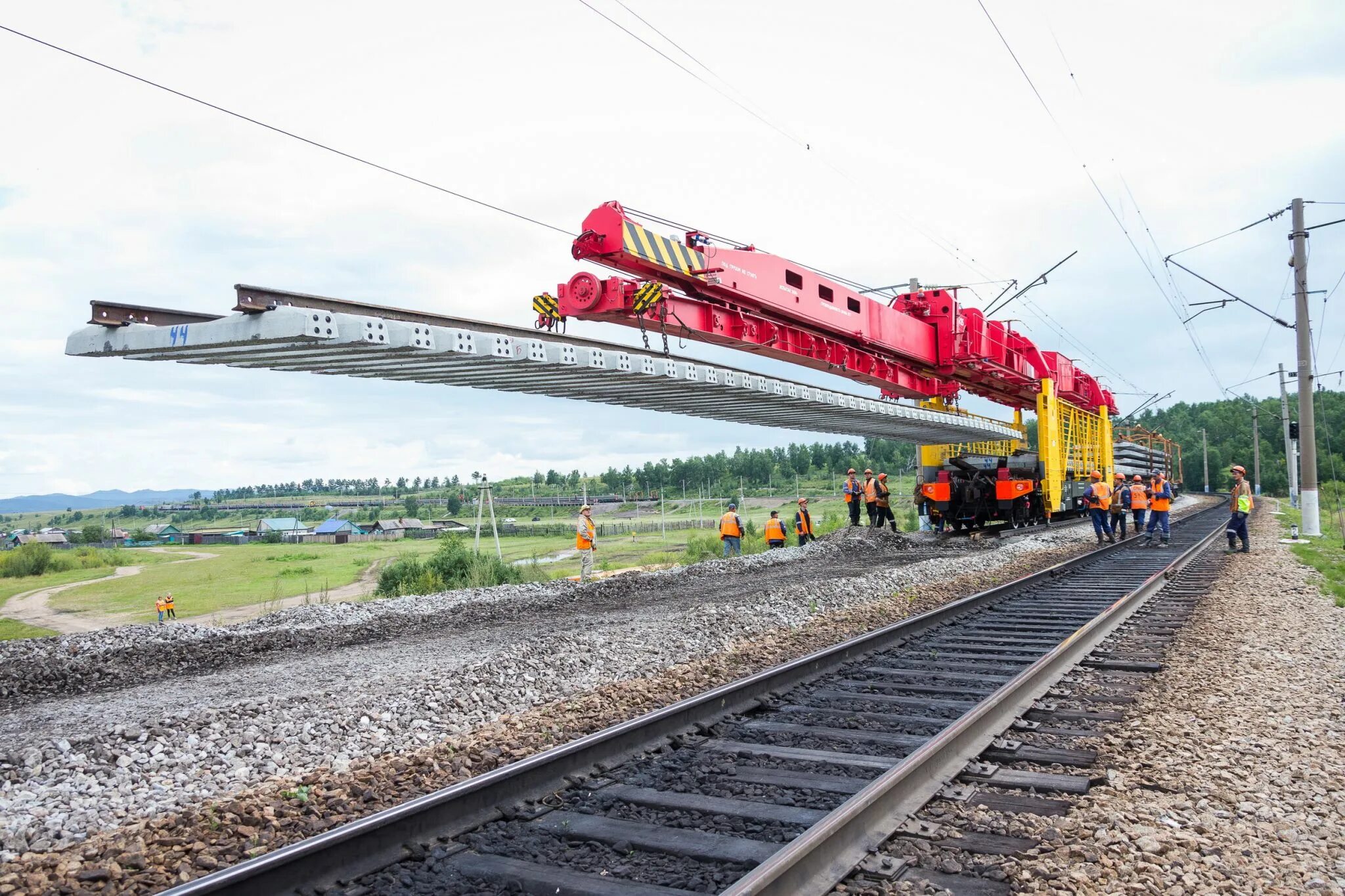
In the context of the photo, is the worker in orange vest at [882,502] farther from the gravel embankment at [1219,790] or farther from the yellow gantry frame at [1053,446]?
the gravel embankment at [1219,790]

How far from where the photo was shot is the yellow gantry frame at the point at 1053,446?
19750 mm

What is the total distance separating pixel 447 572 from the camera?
17125 mm

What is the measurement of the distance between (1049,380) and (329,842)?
64.0 ft

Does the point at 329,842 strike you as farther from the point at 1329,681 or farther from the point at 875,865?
the point at 1329,681

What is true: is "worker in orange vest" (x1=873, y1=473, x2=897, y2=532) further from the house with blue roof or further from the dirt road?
the house with blue roof

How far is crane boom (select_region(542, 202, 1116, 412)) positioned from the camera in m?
10.6

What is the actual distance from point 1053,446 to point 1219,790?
56.1 ft

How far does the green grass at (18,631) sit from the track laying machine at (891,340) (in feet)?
Answer: 21.8

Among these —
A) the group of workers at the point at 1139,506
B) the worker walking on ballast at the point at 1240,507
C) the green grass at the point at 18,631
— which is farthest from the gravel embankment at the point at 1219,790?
the group of workers at the point at 1139,506

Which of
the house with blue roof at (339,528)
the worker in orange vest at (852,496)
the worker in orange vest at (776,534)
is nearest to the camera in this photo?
the worker in orange vest at (776,534)

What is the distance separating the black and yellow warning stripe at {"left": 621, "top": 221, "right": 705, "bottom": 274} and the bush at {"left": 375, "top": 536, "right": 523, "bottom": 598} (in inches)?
281

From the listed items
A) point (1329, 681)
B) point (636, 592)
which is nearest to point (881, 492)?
point (636, 592)

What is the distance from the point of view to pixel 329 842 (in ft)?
10.8

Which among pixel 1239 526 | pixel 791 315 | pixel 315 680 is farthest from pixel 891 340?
pixel 315 680
